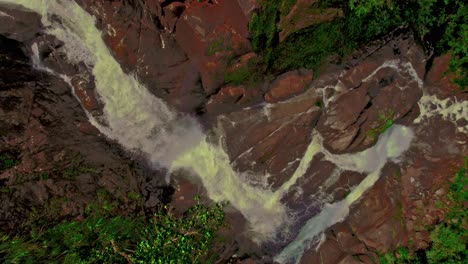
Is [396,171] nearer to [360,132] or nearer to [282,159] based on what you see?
[360,132]

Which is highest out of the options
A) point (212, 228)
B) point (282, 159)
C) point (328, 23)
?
point (328, 23)

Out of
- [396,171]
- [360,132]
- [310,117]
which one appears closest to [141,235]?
[310,117]

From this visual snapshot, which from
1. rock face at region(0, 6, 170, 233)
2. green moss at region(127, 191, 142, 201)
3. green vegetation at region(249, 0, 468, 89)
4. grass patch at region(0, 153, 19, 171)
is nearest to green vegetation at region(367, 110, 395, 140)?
green vegetation at region(249, 0, 468, 89)

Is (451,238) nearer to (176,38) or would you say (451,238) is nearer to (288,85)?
(288,85)

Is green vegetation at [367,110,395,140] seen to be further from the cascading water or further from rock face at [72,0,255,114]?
rock face at [72,0,255,114]

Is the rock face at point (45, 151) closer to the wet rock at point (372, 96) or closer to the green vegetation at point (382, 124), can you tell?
the wet rock at point (372, 96)

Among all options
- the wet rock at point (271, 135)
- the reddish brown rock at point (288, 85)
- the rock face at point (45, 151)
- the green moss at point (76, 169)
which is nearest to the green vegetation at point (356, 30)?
the reddish brown rock at point (288, 85)
